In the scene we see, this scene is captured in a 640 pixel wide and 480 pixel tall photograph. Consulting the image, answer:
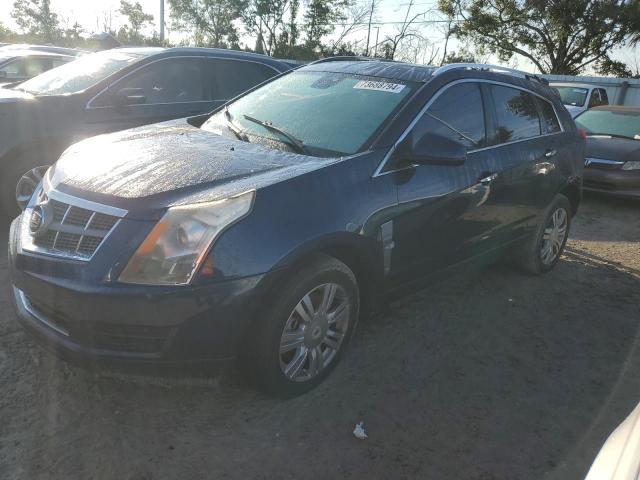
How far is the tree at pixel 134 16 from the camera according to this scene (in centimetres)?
4559

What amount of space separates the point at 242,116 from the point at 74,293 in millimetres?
1863

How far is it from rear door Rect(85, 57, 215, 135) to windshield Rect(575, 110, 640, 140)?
6.82 meters

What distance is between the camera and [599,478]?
53.7 inches

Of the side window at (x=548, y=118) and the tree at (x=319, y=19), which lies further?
the tree at (x=319, y=19)

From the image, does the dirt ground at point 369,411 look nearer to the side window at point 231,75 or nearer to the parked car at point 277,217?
the parked car at point 277,217

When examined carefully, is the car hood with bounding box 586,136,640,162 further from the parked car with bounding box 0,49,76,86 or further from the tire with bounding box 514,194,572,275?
the parked car with bounding box 0,49,76,86

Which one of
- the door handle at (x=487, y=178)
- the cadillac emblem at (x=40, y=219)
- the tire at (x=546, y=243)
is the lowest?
→ the tire at (x=546, y=243)

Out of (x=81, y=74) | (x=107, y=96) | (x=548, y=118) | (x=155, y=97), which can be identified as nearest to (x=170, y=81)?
(x=155, y=97)

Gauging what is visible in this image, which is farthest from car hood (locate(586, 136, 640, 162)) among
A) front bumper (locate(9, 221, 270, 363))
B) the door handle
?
front bumper (locate(9, 221, 270, 363))

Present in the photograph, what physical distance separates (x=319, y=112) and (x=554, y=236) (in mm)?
2736

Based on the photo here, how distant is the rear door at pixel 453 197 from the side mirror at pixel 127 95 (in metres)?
2.96

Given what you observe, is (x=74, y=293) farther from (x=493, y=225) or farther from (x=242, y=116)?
(x=493, y=225)

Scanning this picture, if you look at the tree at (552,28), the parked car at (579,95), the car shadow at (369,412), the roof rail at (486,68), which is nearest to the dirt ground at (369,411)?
the car shadow at (369,412)

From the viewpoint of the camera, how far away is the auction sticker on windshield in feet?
11.1
